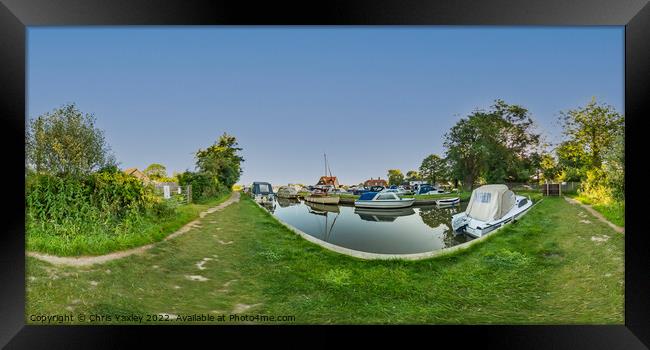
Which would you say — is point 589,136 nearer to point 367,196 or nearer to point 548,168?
point 548,168

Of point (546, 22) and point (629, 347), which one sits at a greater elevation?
point (546, 22)

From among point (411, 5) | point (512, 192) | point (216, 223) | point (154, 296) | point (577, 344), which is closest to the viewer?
point (411, 5)

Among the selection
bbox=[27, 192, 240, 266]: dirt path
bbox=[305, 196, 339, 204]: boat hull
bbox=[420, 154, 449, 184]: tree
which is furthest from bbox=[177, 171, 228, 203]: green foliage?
bbox=[420, 154, 449, 184]: tree

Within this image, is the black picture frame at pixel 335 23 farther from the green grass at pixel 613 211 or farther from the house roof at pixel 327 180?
the house roof at pixel 327 180

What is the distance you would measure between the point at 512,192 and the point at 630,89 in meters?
1.21

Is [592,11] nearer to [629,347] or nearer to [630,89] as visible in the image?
[630,89]

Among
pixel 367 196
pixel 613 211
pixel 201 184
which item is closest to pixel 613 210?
pixel 613 211

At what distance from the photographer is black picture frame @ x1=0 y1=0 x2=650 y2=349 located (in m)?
2.32

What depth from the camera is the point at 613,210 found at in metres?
3.00

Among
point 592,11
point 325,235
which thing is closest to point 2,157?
point 325,235

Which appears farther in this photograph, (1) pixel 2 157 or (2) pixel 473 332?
(2) pixel 473 332

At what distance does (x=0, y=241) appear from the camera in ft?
7.89

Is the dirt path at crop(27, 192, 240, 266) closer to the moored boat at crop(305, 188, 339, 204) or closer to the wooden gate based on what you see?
the moored boat at crop(305, 188, 339, 204)

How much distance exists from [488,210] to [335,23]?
90.3 inches
